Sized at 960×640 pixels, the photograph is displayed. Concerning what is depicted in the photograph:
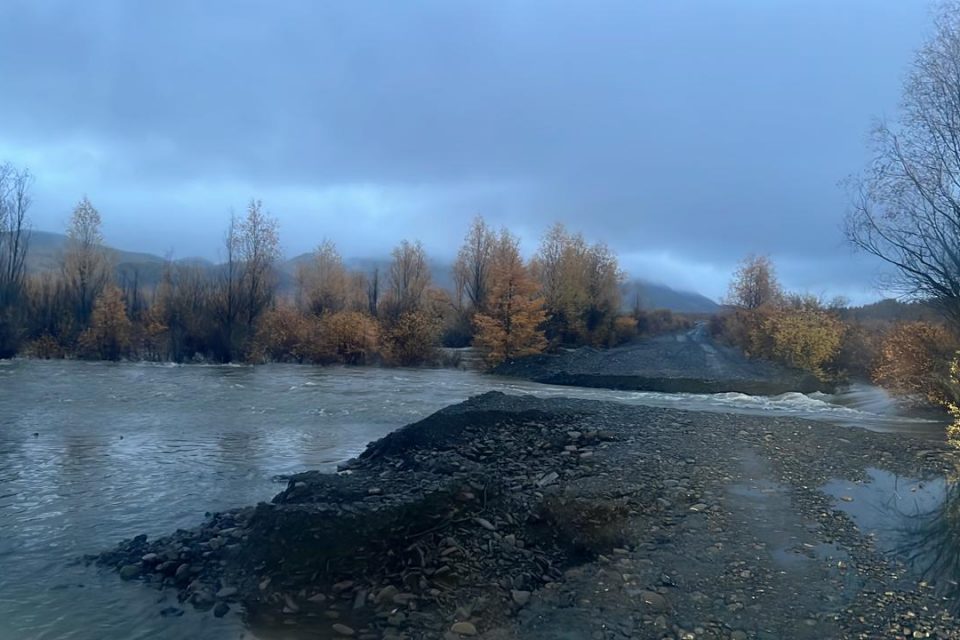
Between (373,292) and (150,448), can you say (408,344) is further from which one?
(150,448)

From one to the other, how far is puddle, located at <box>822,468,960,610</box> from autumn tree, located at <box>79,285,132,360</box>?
151 feet

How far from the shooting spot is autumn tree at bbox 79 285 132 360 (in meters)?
44.4

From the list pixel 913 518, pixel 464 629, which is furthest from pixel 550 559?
pixel 913 518

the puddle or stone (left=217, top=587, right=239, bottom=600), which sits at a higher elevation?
the puddle

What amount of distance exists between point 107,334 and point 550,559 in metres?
46.0

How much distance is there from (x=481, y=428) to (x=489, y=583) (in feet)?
25.0

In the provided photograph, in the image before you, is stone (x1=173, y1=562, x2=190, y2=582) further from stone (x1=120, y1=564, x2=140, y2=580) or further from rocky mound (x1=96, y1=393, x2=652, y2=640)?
→ stone (x1=120, y1=564, x2=140, y2=580)

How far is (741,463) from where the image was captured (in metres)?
11.6

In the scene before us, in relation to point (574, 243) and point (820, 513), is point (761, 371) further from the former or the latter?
point (820, 513)

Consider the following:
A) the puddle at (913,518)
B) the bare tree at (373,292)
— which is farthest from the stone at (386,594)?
the bare tree at (373,292)

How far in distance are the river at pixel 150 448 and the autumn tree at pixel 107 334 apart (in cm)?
963

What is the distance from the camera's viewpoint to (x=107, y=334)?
44.8 metres

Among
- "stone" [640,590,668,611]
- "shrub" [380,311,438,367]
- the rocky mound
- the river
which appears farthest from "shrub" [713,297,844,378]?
"stone" [640,590,668,611]

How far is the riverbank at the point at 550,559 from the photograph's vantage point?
5.80 m
